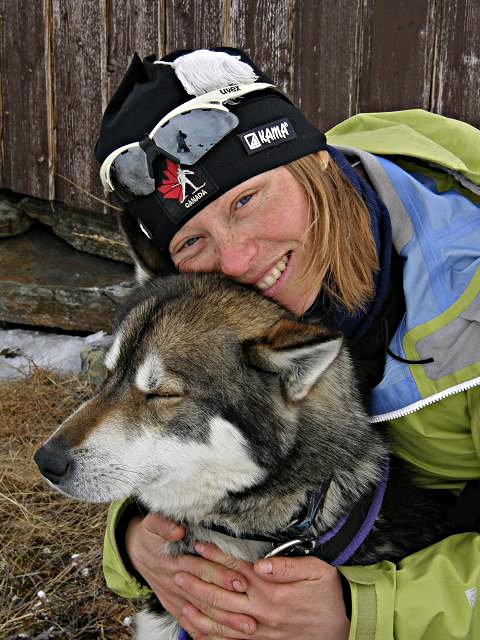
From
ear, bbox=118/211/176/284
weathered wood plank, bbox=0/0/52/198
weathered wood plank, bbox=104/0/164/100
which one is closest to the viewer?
ear, bbox=118/211/176/284

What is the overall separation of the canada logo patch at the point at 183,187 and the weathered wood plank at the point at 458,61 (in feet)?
6.60

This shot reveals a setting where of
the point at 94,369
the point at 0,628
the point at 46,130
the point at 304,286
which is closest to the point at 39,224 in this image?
the point at 46,130

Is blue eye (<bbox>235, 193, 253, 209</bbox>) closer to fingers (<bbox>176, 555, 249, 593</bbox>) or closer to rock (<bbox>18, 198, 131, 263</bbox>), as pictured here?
fingers (<bbox>176, 555, 249, 593</bbox>)

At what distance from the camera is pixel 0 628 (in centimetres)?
265

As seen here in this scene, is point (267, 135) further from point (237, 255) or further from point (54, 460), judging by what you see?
point (54, 460)

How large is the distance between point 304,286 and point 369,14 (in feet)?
7.01

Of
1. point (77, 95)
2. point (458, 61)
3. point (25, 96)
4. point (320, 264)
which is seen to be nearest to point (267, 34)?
point (458, 61)

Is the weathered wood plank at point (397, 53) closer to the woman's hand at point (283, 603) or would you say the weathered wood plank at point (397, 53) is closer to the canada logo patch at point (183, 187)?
the canada logo patch at point (183, 187)

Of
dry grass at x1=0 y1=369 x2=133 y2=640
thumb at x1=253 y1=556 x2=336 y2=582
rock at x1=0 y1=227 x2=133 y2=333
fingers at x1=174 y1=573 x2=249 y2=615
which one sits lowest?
dry grass at x1=0 y1=369 x2=133 y2=640

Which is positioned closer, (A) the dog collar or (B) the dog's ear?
(B) the dog's ear

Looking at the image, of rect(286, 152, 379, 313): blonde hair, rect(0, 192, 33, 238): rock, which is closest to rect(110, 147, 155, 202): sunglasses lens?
rect(286, 152, 379, 313): blonde hair

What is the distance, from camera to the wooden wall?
354 cm

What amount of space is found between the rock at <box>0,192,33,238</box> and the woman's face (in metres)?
3.03

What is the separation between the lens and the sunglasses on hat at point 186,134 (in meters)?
2.02
